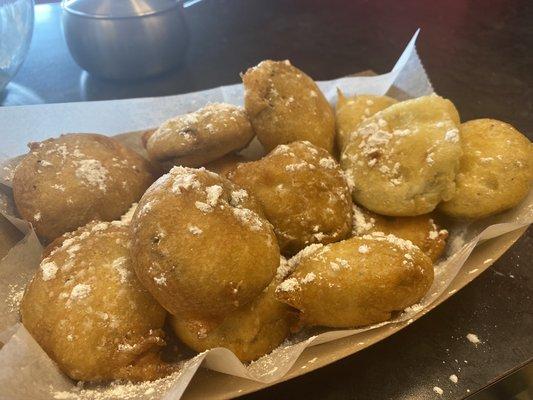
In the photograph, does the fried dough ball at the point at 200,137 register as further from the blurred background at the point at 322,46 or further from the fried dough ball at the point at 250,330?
the blurred background at the point at 322,46

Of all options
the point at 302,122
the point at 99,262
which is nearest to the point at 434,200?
the point at 302,122

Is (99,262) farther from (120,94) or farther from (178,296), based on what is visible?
(120,94)

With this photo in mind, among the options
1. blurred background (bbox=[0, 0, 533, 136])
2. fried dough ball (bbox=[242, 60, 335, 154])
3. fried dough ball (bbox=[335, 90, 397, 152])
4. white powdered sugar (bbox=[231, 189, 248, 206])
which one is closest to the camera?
white powdered sugar (bbox=[231, 189, 248, 206])

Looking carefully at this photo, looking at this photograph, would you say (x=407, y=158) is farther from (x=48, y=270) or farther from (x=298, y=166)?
(x=48, y=270)

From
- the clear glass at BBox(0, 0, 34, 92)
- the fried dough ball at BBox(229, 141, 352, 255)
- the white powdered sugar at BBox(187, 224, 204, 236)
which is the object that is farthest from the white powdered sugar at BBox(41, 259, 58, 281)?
the clear glass at BBox(0, 0, 34, 92)

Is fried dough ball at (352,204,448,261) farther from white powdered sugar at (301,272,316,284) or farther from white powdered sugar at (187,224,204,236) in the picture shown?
white powdered sugar at (187,224,204,236)

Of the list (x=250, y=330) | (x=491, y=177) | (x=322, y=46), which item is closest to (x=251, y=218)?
(x=250, y=330)
